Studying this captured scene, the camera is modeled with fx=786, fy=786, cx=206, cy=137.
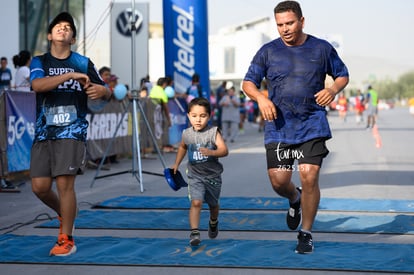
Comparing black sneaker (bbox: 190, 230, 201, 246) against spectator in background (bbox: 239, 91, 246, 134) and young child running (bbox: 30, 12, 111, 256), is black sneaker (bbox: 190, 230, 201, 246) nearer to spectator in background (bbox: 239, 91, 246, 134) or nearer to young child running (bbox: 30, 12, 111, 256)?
young child running (bbox: 30, 12, 111, 256)

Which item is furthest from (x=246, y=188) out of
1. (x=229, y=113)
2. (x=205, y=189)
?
(x=229, y=113)

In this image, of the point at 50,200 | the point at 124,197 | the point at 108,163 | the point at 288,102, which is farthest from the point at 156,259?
the point at 108,163

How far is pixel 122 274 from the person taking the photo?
5.93 meters

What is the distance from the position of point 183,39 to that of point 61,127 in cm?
1494

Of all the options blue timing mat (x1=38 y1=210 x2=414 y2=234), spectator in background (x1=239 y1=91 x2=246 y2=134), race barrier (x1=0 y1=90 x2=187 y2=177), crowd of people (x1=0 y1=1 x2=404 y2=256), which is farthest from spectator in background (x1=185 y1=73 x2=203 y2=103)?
crowd of people (x1=0 y1=1 x2=404 y2=256)

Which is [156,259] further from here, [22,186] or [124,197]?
[22,186]

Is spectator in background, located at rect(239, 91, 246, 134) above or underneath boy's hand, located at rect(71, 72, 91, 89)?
underneath

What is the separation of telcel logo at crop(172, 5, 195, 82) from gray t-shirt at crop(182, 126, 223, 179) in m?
14.0

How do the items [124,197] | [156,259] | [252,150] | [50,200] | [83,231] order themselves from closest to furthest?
[156,259]
[50,200]
[83,231]
[124,197]
[252,150]

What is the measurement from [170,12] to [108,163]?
6.60 metres

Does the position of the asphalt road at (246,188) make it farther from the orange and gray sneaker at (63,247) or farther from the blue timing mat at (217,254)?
the orange and gray sneaker at (63,247)

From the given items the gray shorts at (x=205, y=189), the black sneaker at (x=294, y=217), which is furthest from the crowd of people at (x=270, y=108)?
the black sneaker at (x=294, y=217)

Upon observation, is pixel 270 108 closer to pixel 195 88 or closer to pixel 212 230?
pixel 212 230

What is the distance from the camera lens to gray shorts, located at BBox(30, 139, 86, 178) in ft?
21.4
